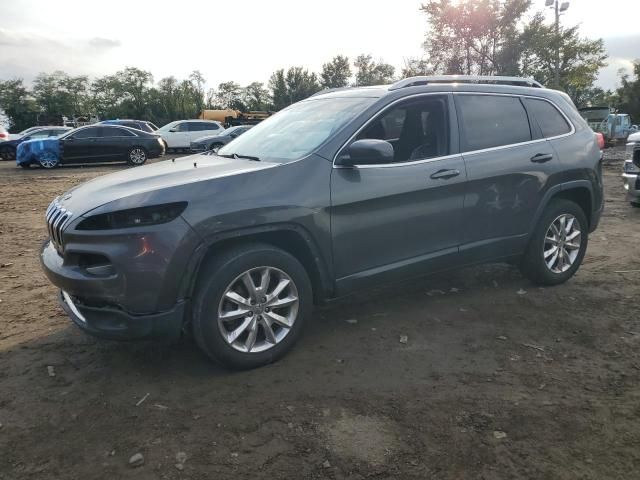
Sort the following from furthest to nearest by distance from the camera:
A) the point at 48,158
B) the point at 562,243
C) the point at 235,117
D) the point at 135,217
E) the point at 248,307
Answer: the point at 235,117 < the point at 48,158 < the point at 562,243 < the point at 248,307 < the point at 135,217

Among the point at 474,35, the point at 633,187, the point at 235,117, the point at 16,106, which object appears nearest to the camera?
the point at 633,187

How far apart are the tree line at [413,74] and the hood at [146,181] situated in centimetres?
3378

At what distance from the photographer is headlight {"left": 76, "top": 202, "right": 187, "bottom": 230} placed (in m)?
2.97

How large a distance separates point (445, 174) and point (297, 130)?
3.92ft

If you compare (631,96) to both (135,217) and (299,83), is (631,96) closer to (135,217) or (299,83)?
(299,83)

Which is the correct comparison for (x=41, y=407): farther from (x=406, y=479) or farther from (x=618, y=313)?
(x=618, y=313)

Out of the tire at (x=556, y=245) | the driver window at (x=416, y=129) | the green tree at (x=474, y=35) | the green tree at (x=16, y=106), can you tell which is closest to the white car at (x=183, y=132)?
the green tree at (x=474, y=35)

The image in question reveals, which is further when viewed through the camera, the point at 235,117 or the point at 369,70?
the point at 369,70

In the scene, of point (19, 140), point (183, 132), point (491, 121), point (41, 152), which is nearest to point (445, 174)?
point (491, 121)

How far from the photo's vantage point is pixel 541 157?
4562 millimetres

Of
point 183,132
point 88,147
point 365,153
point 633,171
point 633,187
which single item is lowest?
point 633,187

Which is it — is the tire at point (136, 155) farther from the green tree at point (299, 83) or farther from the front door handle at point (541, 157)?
the green tree at point (299, 83)

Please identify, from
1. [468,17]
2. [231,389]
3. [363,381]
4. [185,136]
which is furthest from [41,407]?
[468,17]

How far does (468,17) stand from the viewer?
34.5 m
